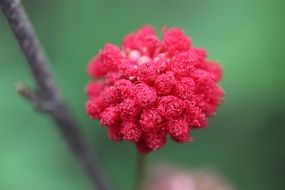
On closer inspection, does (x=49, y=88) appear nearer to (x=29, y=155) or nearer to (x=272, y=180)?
(x=29, y=155)

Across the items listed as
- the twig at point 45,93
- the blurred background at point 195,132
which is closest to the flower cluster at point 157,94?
the twig at point 45,93

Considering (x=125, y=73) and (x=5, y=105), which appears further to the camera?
(x=5, y=105)

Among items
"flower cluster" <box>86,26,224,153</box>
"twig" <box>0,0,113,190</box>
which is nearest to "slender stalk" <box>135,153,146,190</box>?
"twig" <box>0,0,113,190</box>

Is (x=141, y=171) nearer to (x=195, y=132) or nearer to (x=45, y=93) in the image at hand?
(x=45, y=93)

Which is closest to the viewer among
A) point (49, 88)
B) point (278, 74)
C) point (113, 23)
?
point (49, 88)

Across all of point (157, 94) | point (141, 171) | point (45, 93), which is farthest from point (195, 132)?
point (157, 94)

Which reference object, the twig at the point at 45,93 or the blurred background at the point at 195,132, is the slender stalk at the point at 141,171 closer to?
the twig at the point at 45,93

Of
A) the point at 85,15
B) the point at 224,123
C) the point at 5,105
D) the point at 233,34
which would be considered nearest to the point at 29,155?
the point at 5,105
